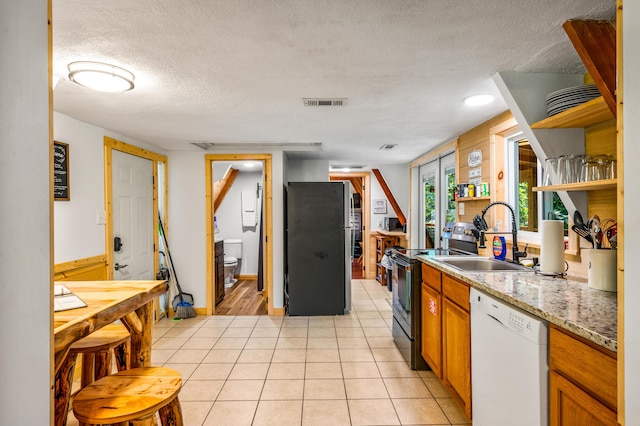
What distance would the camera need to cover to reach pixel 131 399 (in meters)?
1.32

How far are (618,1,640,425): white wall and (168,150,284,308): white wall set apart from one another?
3.64m

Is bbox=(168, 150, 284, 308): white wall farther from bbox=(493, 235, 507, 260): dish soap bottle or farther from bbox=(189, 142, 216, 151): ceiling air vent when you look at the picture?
bbox=(493, 235, 507, 260): dish soap bottle

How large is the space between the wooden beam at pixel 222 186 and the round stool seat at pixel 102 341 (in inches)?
152

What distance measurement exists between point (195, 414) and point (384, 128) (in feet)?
9.13

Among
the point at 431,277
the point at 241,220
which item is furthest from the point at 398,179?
the point at 431,277

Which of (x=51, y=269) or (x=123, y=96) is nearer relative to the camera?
(x=51, y=269)

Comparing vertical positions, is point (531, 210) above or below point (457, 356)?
above

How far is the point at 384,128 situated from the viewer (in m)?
3.28

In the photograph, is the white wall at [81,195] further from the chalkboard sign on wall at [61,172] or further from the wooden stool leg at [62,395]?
the wooden stool leg at [62,395]

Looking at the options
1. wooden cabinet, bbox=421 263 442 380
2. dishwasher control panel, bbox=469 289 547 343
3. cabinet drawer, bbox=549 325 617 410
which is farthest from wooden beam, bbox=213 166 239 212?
cabinet drawer, bbox=549 325 617 410

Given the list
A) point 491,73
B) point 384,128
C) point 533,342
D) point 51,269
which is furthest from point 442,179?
point 51,269

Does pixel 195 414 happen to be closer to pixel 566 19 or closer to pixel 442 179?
pixel 566 19

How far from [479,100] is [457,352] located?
5.66 feet

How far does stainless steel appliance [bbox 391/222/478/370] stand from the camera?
2.75m
